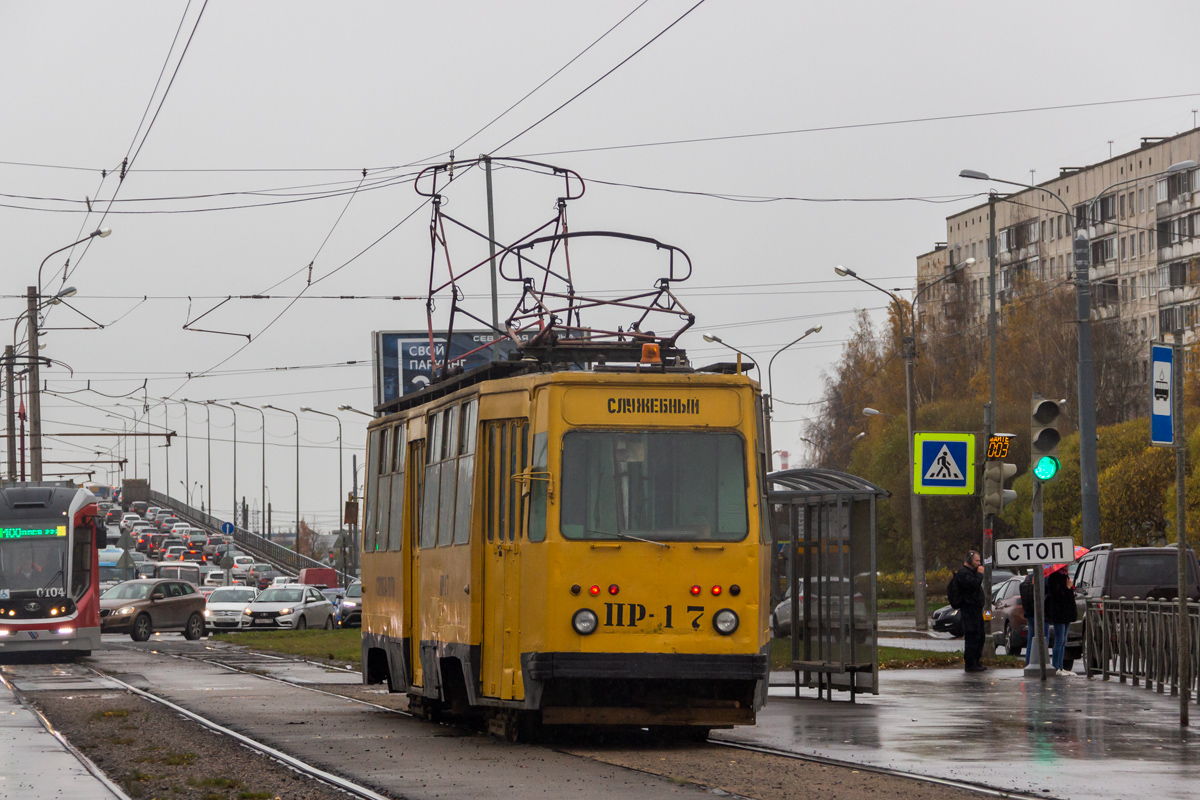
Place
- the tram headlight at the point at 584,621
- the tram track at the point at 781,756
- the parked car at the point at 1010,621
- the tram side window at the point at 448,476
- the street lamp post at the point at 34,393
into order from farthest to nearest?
the street lamp post at the point at 34,393 → the parked car at the point at 1010,621 → the tram side window at the point at 448,476 → the tram headlight at the point at 584,621 → the tram track at the point at 781,756

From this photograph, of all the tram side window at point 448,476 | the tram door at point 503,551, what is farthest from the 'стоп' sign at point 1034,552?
the tram door at point 503,551

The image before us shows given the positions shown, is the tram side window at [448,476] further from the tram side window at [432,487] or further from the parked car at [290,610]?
the parked car at [290,610]

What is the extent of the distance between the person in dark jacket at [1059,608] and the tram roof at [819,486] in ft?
17.9

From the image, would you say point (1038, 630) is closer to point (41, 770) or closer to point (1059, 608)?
point (1059, 608)

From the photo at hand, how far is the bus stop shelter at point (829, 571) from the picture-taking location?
60.9 feet

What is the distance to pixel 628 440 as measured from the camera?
1359 centimetres

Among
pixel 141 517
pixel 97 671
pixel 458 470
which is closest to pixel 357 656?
pixel 97 671

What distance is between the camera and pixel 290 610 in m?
Answer: 49.8

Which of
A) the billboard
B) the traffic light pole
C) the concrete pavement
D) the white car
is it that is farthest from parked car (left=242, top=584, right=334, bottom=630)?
the concrete pavement

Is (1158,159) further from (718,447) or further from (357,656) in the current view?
(718,447)

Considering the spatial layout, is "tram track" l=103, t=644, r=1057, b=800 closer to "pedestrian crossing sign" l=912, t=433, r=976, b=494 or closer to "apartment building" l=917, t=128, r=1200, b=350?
"pedestrian crossing sign" l=912, t=433, r=976, b=494

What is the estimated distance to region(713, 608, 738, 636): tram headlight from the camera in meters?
13.2

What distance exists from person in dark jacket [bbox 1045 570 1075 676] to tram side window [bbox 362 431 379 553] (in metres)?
9.55

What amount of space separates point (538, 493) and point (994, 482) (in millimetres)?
10683
